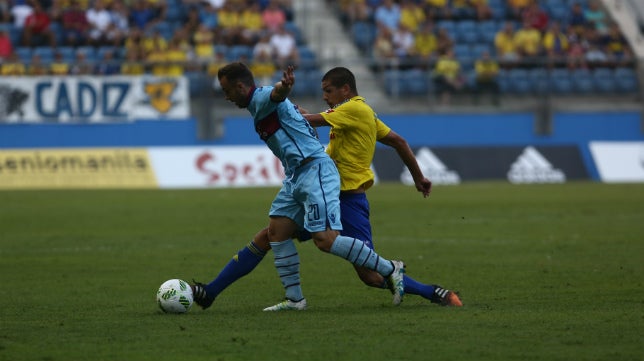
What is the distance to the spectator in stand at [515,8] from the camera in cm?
3488

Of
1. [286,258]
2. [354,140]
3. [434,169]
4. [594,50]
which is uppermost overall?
[354,140]

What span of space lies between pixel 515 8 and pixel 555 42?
195cm

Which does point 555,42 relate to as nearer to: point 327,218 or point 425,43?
point 425,43

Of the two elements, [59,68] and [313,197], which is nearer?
[313,197]

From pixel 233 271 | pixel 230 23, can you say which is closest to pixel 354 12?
pixel 230 23

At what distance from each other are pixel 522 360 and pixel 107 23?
82.0 feet

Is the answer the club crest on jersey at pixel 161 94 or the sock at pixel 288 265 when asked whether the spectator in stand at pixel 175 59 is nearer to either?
the club crest on jersey at pixel 161 94

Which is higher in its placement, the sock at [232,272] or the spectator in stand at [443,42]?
the sock at [232,272]

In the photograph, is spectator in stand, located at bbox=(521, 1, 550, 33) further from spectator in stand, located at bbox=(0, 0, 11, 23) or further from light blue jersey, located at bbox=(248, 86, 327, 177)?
light blue jersey, located at bbox=(248, 86, 327, 177)

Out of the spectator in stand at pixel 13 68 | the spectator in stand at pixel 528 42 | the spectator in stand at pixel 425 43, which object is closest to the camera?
the spectator in stand at pixel 13 68

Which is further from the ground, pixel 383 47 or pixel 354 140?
pixel 354 140

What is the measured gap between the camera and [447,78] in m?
30.8

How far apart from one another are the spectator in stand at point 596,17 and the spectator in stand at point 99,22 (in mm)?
14479

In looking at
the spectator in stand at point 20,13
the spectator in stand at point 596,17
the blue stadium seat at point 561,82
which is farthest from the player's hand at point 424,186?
the spectator in stand at point 596,17
